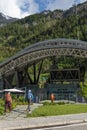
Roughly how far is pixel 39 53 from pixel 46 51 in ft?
5.17

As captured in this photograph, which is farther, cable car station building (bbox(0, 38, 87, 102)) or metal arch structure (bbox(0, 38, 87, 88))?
cable car station building (bbox(0, 38, 87, 102))

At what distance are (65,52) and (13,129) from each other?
51.6m

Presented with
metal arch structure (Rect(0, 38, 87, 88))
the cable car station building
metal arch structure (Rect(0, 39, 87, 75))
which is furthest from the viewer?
the cable car station building

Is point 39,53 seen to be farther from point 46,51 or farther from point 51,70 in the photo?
point 51,70

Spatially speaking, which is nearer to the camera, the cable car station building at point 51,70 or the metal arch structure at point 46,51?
the metal arch structure at point 46,51

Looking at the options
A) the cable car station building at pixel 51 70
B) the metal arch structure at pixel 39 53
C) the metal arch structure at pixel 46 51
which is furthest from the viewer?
the cable car station building at pixel 51 70

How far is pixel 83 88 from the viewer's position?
46062mm

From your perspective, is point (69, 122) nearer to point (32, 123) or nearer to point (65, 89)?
point (32, 123)

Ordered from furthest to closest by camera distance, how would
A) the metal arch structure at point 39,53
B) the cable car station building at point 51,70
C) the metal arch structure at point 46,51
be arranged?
Answer: the cable car station building at point 51,70 < the metal arch structure at point 39,53 < the metal arch structure at point 46,51

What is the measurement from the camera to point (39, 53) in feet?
235

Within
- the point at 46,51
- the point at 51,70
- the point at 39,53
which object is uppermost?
the point at 46,51

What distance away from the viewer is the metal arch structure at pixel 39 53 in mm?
67812

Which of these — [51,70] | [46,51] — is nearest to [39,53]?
[46,51]

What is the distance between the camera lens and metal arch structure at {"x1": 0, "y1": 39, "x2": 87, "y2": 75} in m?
67.7
